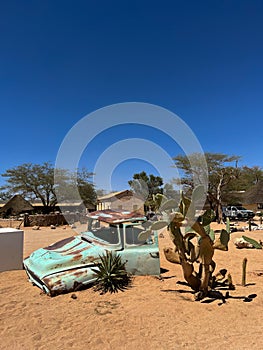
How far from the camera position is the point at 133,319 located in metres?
3.84

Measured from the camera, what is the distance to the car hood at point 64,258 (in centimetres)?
517

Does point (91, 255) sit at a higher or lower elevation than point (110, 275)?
higher

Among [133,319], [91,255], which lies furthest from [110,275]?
[133,319]

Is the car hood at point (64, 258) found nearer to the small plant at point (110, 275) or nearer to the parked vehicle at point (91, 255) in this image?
the parked vehicle at point (91, 255)

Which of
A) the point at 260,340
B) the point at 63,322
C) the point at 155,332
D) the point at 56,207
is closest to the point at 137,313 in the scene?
the point at 155,332

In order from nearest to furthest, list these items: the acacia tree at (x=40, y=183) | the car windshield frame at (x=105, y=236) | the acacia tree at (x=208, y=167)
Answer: the car windshield frame at (x=105, y=236) < the acacia tree at (x=208, y=167) < the acacia tree at (x=40, y=183)

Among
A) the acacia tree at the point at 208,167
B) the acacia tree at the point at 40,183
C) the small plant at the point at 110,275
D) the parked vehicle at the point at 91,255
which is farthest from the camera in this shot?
the acacia tree at the point at 40,183

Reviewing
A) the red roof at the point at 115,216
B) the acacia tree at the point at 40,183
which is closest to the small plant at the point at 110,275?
the red roof at the point at 115,216

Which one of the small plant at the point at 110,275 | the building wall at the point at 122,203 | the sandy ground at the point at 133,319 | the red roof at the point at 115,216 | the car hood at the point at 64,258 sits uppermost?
the building wall at the point at 122,203

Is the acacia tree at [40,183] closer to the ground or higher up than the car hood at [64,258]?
higher up

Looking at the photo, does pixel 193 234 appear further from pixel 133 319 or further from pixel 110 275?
pixel 133 319

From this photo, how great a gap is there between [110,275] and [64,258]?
1011mm

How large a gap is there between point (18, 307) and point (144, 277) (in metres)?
2.59

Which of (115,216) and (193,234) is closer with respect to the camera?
(193,234)
